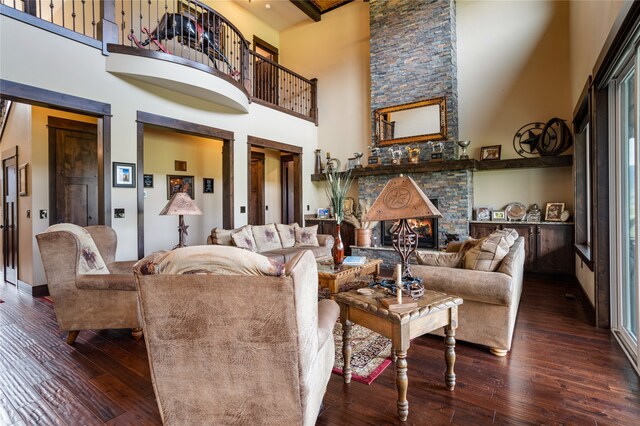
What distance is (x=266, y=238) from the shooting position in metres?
5.37

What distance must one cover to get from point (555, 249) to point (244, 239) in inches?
195

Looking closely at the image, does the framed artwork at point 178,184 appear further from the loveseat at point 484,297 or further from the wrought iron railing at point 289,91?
the loveseat at point 484,297

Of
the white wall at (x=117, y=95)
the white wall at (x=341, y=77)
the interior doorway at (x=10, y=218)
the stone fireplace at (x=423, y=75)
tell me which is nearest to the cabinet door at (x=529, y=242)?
the stone fireplace at (x=423, y=75)

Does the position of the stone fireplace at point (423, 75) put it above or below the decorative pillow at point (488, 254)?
above

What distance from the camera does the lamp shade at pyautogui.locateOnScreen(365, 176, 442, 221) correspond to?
6.28 ft

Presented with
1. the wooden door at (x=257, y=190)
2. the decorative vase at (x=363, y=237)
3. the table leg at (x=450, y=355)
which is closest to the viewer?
the table leg at (x=450, y=355)

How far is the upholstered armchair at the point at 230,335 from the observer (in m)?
1.29

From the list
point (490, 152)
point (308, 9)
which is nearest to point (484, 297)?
point (490, 152)

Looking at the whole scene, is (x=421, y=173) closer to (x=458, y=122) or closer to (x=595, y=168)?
(x=458, y=122)

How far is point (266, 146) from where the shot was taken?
6.59 meters

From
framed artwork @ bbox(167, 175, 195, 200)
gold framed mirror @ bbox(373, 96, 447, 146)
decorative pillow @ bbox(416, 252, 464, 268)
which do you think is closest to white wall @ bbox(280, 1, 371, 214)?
gold framed mirror @ bbox(373, 96, 447, 146)

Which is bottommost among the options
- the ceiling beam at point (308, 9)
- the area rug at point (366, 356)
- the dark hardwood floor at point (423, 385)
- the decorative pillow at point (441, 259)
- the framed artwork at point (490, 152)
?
the dark hardwood floor at point (423, 385)

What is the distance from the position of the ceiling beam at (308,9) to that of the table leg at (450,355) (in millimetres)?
7943

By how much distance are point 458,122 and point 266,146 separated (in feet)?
12.8
